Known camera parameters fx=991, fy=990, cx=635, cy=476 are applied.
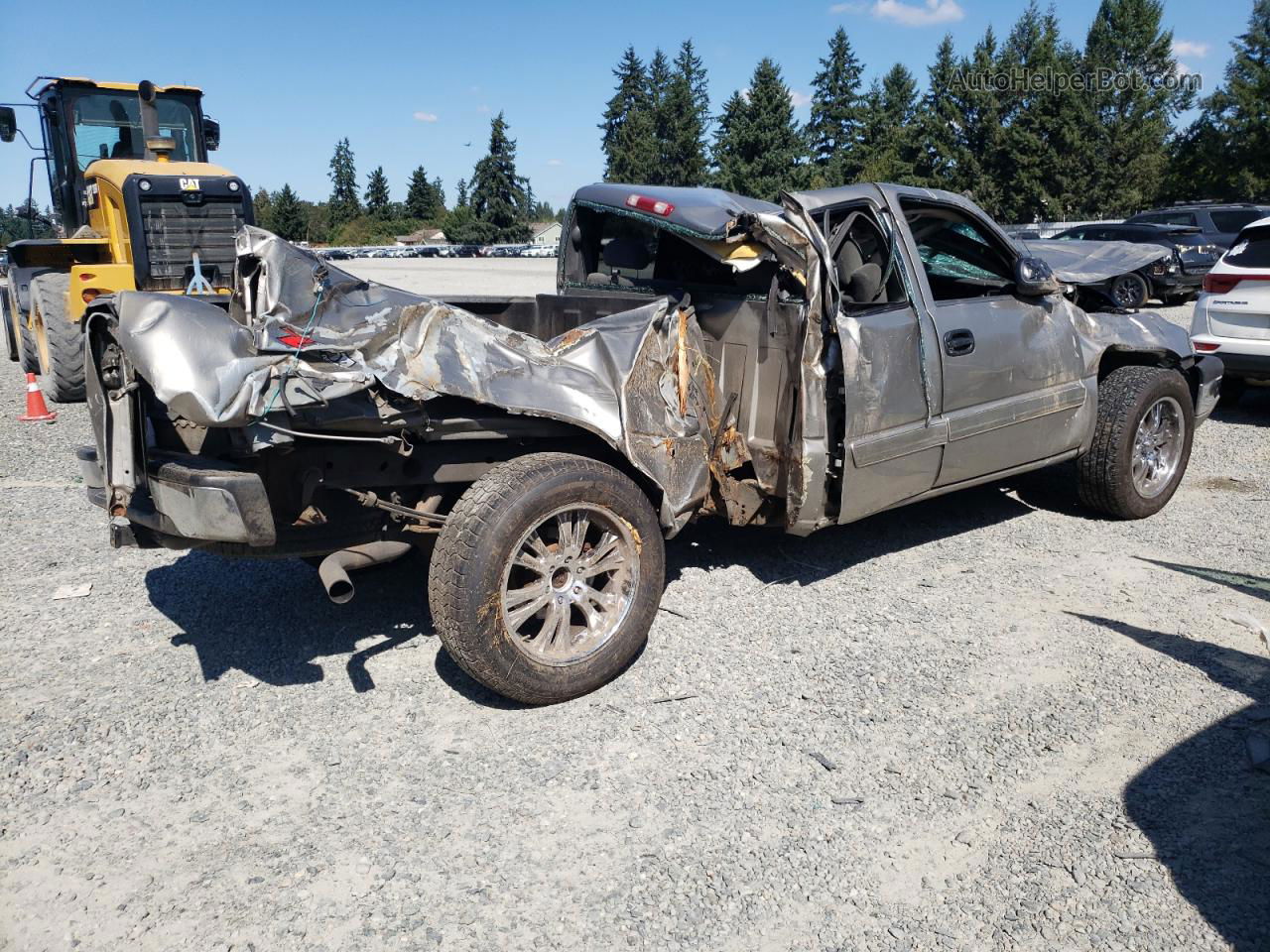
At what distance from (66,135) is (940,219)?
10497 mm

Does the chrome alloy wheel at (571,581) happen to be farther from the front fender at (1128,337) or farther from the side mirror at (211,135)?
the side mirror at (211,135)

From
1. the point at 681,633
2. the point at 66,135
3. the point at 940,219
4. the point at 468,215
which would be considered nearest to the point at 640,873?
the point at 681,633

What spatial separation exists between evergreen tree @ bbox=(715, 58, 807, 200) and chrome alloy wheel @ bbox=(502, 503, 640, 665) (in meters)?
59.9

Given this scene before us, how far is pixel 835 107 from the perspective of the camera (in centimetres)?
7762

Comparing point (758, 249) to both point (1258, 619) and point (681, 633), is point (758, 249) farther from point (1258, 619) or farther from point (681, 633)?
point (1258, 619)

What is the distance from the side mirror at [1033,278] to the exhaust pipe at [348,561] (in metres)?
3.36

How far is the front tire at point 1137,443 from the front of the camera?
5762mm

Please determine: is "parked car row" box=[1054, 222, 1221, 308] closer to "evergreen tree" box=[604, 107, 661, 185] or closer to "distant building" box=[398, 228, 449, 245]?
"evergreen tree" box=[604, 107, 661, 185]

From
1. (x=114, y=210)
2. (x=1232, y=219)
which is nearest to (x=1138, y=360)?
(x=114, y=210)

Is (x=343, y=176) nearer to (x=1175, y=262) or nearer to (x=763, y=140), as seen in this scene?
(x=763, y=140)

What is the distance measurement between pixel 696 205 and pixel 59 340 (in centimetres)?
771

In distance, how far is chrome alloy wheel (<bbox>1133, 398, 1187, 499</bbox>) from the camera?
19.8ft

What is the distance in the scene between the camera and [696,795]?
3.27m

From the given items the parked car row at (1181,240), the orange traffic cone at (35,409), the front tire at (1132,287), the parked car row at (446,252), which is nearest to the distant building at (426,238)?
the parked car row at (446,252)
